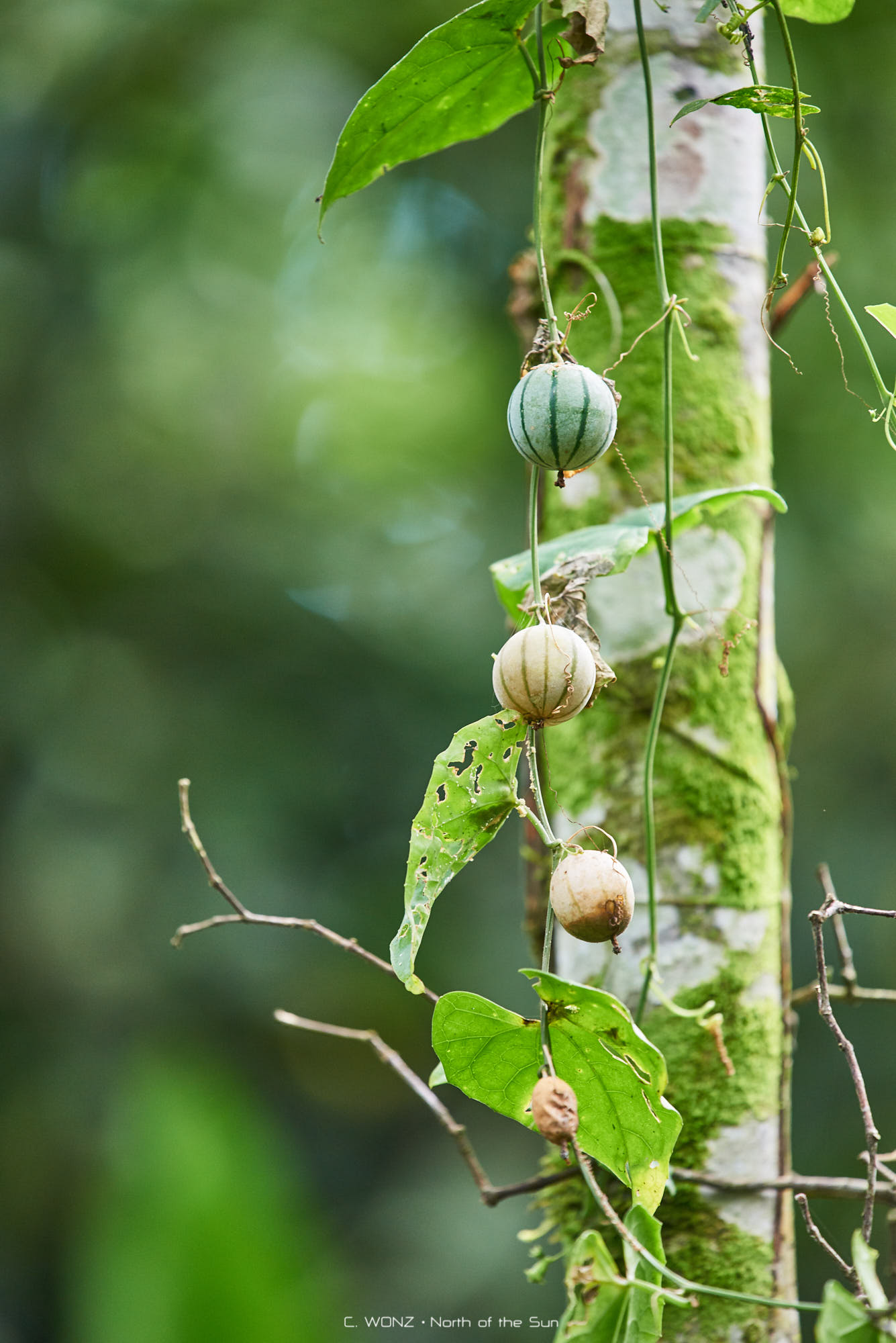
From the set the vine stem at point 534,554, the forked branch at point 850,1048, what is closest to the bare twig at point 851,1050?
the forked branch at point 850,1048

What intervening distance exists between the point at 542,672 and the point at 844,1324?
30 centimetres

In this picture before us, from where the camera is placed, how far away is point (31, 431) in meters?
3.55

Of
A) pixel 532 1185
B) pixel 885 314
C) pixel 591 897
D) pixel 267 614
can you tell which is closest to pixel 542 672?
pixel 591 897

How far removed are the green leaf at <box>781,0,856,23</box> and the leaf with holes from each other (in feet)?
0.75

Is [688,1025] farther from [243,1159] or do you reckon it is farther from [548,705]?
[243,1159]

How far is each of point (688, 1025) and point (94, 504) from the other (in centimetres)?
325

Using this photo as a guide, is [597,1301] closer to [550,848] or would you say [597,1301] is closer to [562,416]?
[550,848]

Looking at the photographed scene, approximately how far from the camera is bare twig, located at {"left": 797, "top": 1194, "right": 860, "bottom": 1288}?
49cm

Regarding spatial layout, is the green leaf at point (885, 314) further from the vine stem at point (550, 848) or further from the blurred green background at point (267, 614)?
the blurred green background at point (267, 614)

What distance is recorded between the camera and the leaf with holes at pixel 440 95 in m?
0.66

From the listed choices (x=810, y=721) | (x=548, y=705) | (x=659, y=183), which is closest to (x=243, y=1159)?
(x=548, y=705)

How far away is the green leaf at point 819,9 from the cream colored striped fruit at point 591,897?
67 centimetres

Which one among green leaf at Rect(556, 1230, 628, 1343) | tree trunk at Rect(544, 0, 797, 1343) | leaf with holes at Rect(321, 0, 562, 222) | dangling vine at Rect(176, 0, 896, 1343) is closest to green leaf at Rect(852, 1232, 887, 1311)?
dangling vine at Rect(176, 0, 896, 1343)

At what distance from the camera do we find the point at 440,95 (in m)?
0.71
